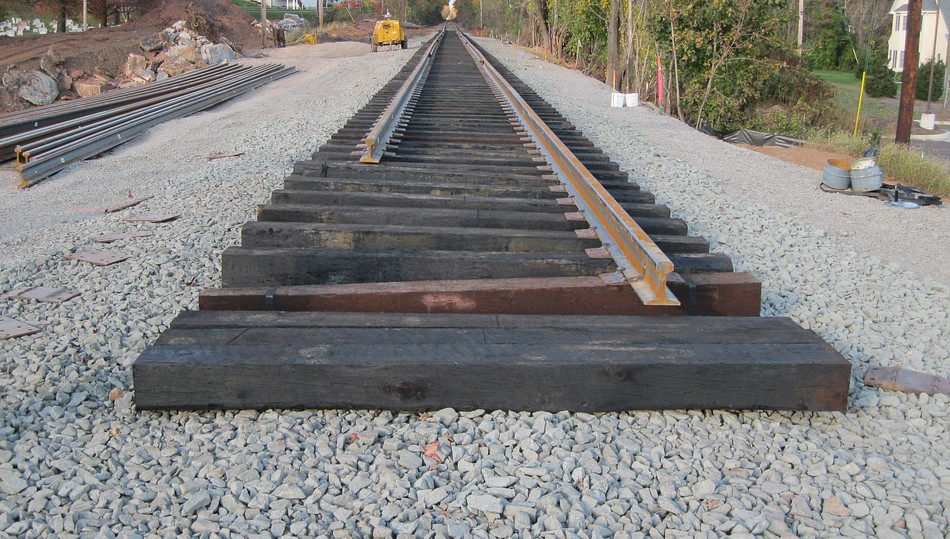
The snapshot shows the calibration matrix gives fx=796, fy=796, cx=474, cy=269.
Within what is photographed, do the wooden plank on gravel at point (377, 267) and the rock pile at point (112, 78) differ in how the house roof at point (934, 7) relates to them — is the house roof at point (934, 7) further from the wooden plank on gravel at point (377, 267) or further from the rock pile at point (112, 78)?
the wooden plank on gravel at point (377, 267)

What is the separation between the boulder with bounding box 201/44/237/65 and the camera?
1075 inches

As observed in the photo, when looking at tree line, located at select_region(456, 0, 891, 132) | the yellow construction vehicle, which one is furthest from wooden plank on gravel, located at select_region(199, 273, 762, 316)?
the yellow construction vehicle

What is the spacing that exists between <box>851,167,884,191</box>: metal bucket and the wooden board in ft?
17.4

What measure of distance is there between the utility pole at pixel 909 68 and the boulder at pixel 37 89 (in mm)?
24548

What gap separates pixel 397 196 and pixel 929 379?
3.14 meters

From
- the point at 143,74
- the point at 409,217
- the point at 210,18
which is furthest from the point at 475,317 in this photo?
the point at 210,18

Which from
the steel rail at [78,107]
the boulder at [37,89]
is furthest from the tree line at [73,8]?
the steel rail at [78,107]

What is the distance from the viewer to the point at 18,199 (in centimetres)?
805

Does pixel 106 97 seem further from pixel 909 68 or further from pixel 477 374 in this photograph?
pixel 477 374

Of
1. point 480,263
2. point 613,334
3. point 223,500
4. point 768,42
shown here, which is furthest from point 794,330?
point 768,42

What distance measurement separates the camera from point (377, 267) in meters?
3.90

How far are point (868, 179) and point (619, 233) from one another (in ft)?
15.3

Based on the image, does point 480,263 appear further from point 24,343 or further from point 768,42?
point 768,42

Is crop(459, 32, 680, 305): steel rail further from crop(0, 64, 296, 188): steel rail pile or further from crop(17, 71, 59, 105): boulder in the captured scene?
crop(17, 71, 59, 105): boulder
